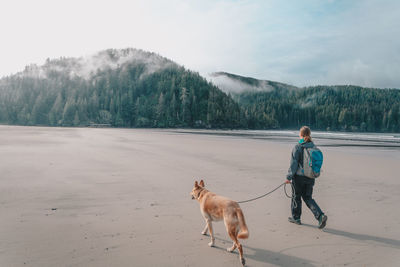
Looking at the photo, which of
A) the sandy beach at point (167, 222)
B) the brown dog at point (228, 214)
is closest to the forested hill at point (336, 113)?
the sandy beach at point (167, 222)

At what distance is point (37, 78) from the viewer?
6737 inches

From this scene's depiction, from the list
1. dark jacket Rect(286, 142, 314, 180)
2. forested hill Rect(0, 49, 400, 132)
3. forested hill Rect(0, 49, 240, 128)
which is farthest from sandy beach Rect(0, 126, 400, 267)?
forested hill Rect(0, 49, 400, 132)

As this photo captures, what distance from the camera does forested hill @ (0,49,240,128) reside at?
12775 cm

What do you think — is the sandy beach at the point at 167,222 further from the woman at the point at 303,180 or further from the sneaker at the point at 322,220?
the woman at the point at 303,180

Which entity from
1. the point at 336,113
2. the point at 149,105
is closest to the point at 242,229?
the point at 149,105

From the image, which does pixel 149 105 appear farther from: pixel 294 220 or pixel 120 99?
pixel 294 220

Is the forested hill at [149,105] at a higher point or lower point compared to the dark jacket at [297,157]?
higher

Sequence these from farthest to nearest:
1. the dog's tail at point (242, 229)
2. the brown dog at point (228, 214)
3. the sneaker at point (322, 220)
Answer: the sneaker at point (322, 220) < the brown dog at point (228, 214) < the dog's tail at point (242, 229)

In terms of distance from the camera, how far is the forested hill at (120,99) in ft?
419

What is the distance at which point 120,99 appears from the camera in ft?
444

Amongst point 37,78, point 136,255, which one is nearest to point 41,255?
point 136,255

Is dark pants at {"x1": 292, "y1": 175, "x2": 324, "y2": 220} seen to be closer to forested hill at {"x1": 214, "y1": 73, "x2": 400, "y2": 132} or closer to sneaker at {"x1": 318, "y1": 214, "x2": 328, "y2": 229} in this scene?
sneaker at {"x1": 318, "y1": 214, "x2": 328, "y2": 229}

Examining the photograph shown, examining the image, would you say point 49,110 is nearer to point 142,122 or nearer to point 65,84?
point 65,84

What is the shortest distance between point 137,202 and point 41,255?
3.22 m
